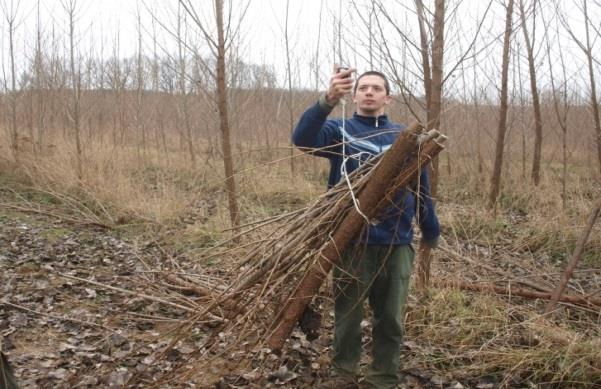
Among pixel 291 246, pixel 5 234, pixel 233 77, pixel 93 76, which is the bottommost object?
pixel 5 234

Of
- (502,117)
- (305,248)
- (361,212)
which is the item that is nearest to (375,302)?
(305,248)

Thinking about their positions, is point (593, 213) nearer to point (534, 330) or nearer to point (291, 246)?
point (534, 330)

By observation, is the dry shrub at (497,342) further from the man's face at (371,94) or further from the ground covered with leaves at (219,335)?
the man's face at (371,94)

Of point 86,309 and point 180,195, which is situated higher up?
point 180,195

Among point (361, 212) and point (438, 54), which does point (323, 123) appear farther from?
point (438, 54)

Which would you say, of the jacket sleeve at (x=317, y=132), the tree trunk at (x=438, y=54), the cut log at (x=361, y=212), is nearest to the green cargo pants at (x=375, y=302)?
the cut log at (x=361, y=212)

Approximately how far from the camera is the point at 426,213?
2.51m

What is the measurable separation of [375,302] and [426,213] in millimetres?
560

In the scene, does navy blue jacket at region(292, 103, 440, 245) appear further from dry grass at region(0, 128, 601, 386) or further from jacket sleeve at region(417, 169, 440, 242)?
dry grass at region(0, 128, 601, 386)

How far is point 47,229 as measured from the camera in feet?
20.0

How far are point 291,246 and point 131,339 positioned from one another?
1618 millimetres

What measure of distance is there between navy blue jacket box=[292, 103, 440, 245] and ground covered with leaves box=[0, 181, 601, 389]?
0.61 m

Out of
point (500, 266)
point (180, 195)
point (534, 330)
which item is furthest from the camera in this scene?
point (180, 195)

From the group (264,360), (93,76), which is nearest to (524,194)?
(264,360)
